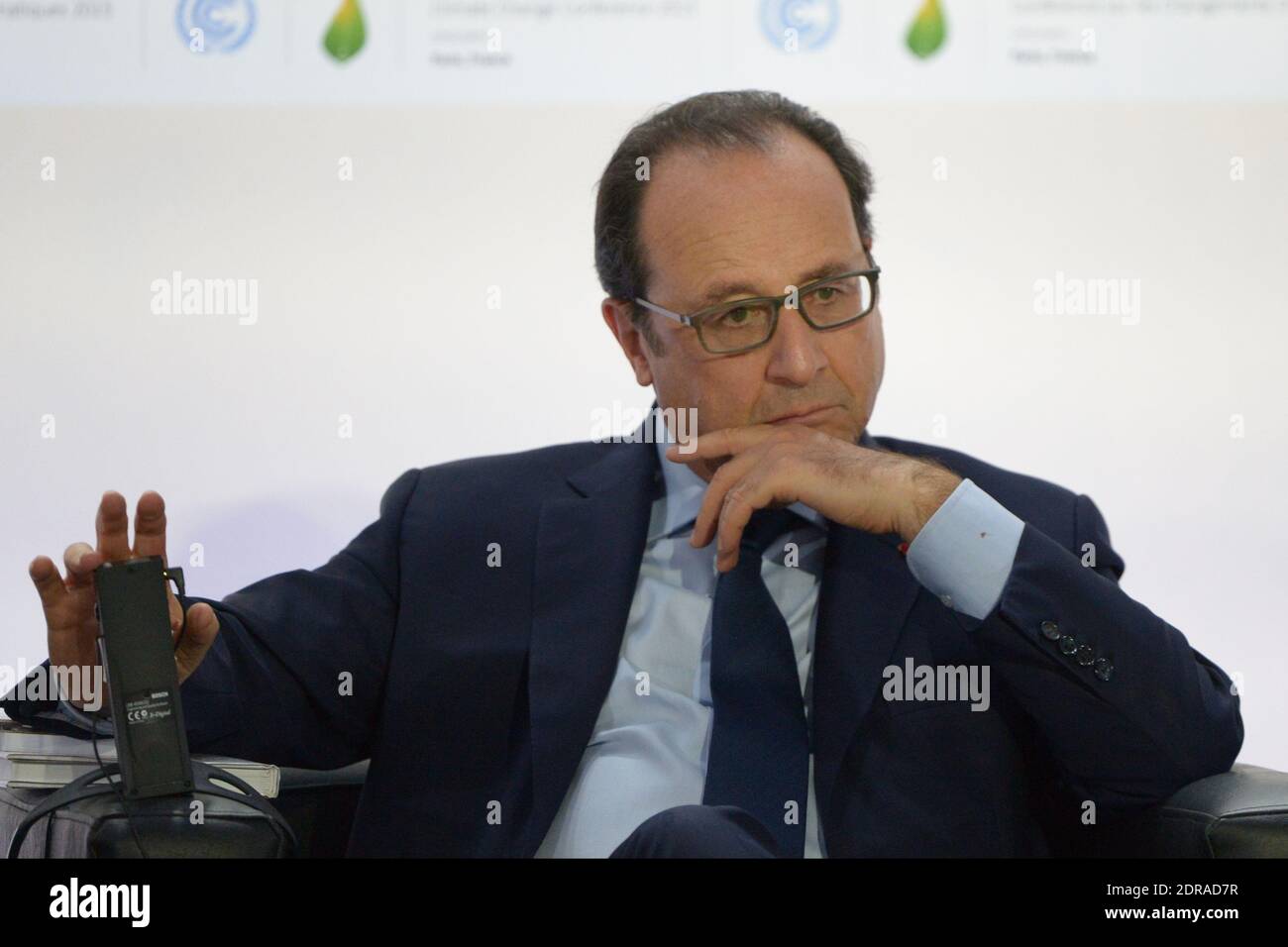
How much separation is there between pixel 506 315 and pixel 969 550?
1.04m

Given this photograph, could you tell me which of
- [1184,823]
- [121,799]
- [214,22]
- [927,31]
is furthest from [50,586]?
[927,31]

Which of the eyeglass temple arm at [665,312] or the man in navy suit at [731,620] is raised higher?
the eyeglass temple arm at [665,312]

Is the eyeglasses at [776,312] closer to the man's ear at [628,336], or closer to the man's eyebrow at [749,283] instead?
the man's eyebrow at [749,283]

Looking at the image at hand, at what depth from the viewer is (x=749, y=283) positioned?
2027 mm

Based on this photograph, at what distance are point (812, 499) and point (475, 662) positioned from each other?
55cm

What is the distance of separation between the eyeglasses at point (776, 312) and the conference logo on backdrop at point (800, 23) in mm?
552

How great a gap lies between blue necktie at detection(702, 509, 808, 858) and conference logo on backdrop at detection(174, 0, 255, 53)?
4.14 feet

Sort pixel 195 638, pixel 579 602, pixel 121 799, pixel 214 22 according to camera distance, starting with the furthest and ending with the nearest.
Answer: pixel 214 22 → pixel 579 602 → pixel 195 638 → pixel 121 799

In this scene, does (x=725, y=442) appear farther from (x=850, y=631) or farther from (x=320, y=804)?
(x=320, y=804)

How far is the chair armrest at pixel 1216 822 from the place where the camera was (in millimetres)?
1593

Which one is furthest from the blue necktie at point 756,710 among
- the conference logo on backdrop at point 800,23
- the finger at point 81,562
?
the conference logo on backdrop at point 800,23

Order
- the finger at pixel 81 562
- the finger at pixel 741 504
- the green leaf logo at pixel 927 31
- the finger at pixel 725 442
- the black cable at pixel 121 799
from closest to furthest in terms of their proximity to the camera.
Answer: the black cable at pixel 121 799 < the finger at pixel 81 562 < the finger at pixel 741 504 < the finger at pixel 725 442 < the green leaf logo at pixel 927 31

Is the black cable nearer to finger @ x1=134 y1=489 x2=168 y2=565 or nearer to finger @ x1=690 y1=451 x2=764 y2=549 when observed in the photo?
finger @ x1=134 y1=489 x2=168 y2=565
